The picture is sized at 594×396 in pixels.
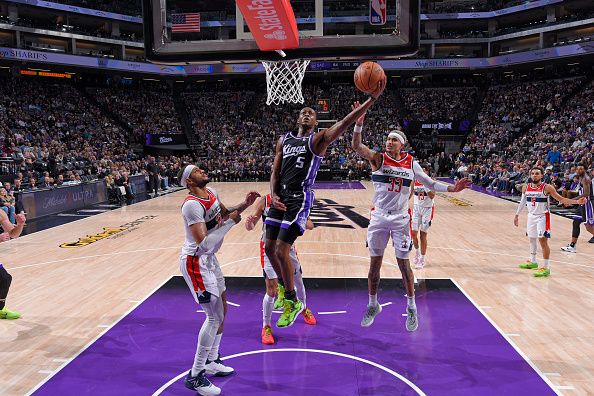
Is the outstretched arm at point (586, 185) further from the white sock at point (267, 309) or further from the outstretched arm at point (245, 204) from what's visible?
the outstretched arm at point (245, 204)

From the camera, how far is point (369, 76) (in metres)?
4.82

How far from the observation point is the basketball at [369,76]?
15.7ft

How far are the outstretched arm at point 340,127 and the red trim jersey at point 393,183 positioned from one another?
0.70 m

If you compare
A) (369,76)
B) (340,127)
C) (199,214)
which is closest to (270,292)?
(199,214)

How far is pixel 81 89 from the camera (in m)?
37.0

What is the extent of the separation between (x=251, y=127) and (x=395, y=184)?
103 ft

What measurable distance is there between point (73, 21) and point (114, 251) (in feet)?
111

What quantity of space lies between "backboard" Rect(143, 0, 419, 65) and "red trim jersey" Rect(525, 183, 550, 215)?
3.06 meters

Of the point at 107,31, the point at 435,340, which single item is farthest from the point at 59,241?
the point at 107,31

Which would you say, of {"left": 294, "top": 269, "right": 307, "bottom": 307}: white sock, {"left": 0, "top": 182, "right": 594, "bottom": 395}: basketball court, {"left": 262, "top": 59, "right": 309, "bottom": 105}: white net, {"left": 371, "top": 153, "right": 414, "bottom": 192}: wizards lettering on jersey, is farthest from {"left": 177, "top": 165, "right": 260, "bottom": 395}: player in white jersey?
{"left": 262, "top": 59, "right": 309, "bottom": 105}: white net

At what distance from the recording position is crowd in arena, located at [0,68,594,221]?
23266 mm

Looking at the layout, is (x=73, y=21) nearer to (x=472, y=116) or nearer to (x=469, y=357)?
(x=472, y=116)

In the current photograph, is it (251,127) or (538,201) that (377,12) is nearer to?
(538,201)

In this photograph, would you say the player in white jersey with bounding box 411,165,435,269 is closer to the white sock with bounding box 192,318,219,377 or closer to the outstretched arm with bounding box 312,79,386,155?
the outstretched arm with bounding box 312,79,386,155
